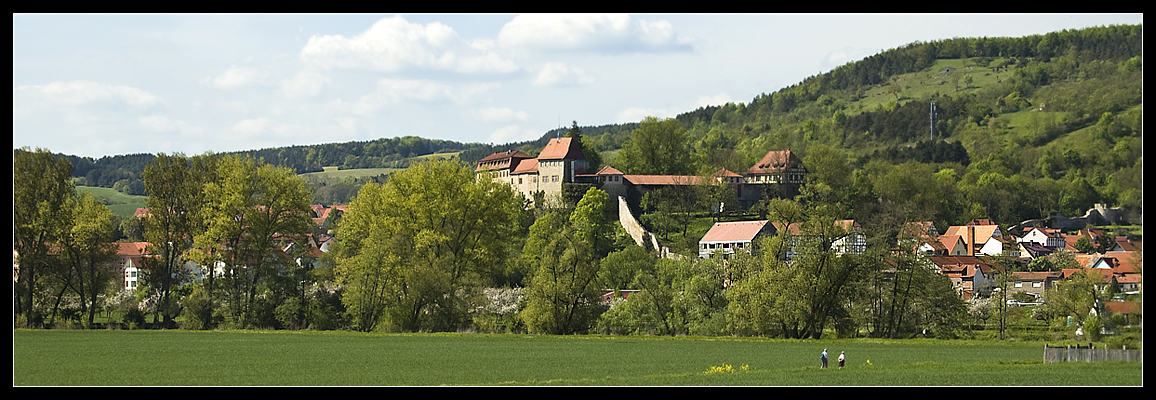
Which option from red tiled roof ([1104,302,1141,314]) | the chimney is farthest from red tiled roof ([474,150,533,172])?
red tiled roof ([1104,302,1141,314])

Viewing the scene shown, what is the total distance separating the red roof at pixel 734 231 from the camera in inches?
2779

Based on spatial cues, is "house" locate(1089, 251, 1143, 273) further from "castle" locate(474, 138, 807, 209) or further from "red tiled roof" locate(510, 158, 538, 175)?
"red tiled roof" locate(510, 158, 538, 175)

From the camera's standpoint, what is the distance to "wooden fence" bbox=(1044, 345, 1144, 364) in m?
24.2

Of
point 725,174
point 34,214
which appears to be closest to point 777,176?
point 725,174

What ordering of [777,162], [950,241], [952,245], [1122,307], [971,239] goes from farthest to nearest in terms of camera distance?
1. [777,162]
2. [971,239]
3. [950,241]
4. [952,245]
5. [1122,307]

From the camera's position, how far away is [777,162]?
8794cm

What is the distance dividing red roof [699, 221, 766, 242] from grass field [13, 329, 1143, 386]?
30.1 metres

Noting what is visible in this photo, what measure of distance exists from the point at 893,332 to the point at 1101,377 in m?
18.8

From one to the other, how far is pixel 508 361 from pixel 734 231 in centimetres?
4371

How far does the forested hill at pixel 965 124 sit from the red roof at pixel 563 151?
3248 millimetres

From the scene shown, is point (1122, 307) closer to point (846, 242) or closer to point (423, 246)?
point (846, 242)

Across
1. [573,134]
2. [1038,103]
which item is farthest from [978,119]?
[573,134]

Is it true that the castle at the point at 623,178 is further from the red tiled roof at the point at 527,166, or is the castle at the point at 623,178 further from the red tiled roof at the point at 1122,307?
the red tiled roof at the point at 1122,307
